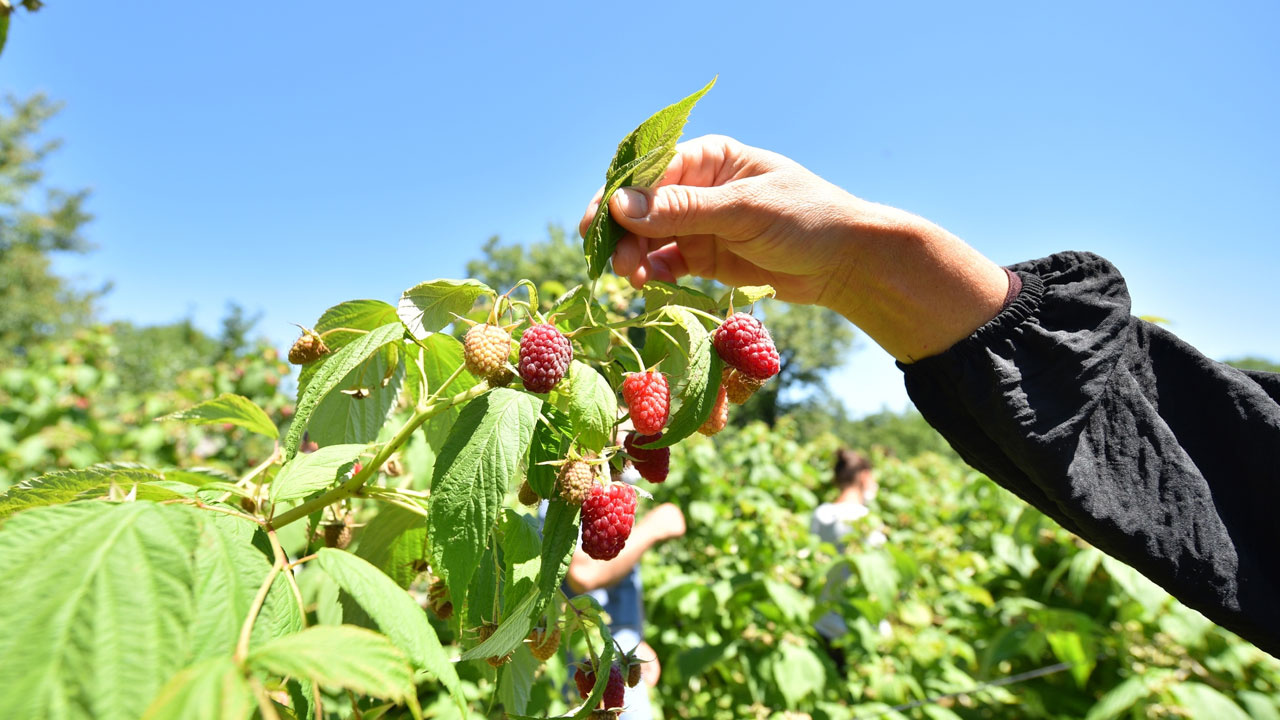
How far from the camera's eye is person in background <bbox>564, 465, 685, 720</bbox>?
239 centimetres

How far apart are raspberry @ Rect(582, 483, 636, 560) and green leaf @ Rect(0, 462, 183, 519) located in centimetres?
35

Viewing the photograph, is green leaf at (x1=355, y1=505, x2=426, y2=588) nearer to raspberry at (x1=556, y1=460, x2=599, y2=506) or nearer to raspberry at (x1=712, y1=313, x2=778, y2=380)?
raspberry at (x1=556, y1=460, x2=599, y2=506)

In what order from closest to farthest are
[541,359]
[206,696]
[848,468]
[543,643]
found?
[206,696], [541,359], [543,643], [848,468]

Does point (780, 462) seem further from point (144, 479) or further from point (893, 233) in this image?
point (144, 479)

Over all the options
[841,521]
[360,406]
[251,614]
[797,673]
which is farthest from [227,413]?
[841,521]

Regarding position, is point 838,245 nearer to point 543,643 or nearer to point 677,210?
point 677,210

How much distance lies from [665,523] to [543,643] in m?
2.38

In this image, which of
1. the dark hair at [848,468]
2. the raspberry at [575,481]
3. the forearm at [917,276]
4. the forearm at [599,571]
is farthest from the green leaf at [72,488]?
the dark hair at [848,468]

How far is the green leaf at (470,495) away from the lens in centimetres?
57

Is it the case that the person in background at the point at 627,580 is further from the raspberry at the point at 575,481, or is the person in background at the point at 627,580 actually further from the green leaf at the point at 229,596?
the green leaf at the point at 229,596

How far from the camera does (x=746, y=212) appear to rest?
1027 mm

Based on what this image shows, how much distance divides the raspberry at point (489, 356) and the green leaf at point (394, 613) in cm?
20

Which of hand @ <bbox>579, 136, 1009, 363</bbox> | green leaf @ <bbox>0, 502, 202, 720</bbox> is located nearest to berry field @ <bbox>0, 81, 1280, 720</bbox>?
green leaf @ <bbox>0, 502, 202, 720</bbox>

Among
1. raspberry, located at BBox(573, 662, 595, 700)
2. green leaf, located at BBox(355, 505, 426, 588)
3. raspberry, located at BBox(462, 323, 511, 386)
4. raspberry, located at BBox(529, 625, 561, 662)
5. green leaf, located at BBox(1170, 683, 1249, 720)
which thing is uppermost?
raspberry, located at BBox(462, 323, 511, 386)
